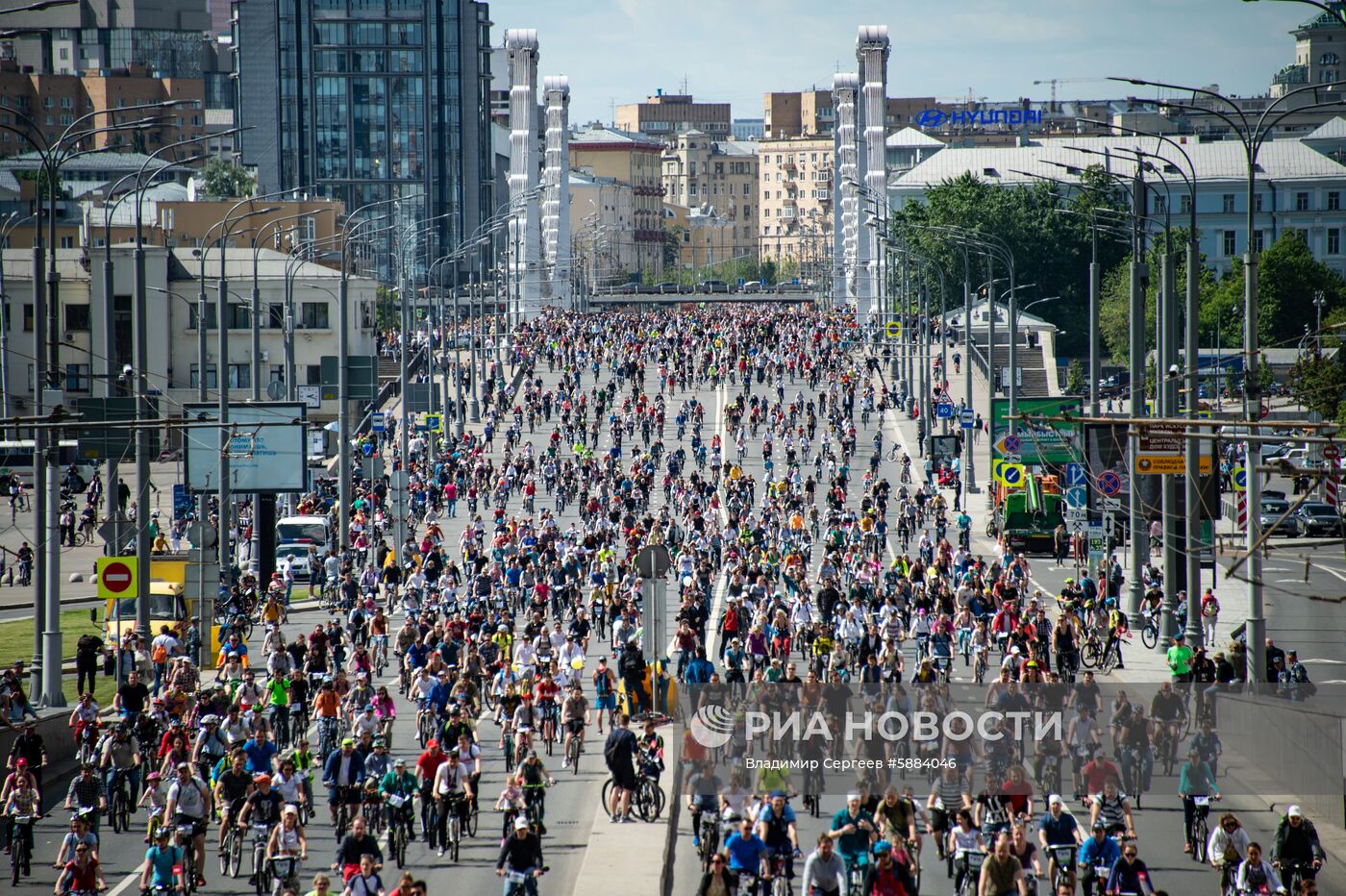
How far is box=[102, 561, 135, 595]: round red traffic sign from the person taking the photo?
28.1 meters

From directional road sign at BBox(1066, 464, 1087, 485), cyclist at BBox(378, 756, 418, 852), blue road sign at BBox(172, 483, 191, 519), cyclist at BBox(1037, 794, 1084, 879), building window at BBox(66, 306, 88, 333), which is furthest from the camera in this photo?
building window at BBox(66, 306, 88, 333)

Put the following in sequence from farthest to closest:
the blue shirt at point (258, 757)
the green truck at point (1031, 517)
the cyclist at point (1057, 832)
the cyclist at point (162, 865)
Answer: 1. the green truck at point (1031, 517)
2. the blue shirt at point (258, 757)
3. the cyclist at point (1057, 832)
4. the cyclist at point (162, 865)

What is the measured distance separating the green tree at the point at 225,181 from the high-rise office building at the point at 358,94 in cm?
204

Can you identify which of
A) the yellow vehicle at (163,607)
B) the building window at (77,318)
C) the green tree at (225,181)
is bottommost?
the yellow vehicle at (163,607)

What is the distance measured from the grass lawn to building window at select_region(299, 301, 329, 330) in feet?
141

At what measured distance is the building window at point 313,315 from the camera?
3322 inches

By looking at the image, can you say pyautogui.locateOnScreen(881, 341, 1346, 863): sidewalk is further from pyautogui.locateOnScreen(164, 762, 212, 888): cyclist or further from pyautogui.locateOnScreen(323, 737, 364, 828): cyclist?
pyautogui.locateOnScreen(164, 762, 212, 888): cyclist

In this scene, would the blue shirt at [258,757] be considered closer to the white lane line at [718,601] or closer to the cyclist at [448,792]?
the cyclist at [448,792]

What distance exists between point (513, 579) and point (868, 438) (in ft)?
95.1

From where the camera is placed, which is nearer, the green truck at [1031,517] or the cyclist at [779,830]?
the cyclist at [779,830]

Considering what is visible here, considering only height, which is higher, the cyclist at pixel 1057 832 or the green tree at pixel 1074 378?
the green tree at pixel 1074 378

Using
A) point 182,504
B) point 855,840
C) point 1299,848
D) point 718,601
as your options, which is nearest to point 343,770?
point 855,840

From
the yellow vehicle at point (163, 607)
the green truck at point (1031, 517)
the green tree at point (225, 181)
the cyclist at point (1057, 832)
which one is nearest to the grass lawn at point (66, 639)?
the yellow vehicle at point (163, 607)

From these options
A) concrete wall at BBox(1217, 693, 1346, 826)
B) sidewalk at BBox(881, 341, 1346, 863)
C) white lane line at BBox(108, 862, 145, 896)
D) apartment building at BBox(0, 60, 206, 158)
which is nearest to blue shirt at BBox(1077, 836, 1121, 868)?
sidewalk at BBox(881, 341, 1346, 863)
